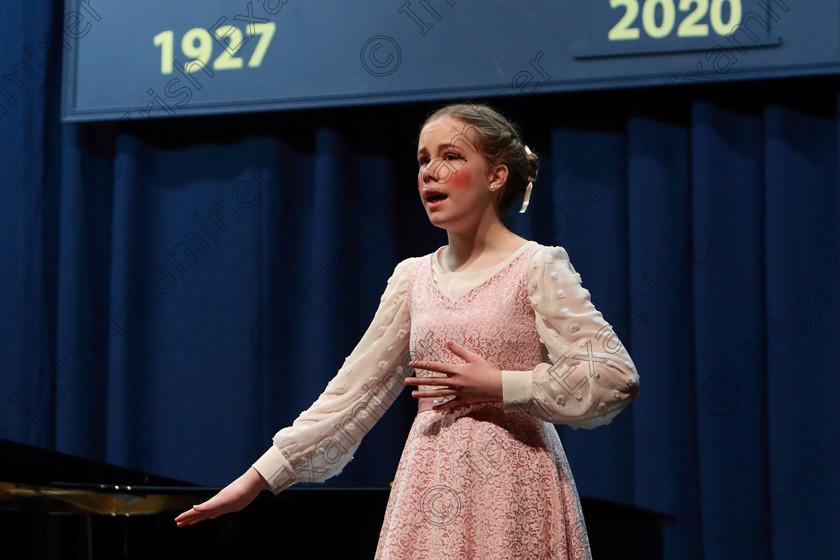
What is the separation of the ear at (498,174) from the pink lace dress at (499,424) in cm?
13

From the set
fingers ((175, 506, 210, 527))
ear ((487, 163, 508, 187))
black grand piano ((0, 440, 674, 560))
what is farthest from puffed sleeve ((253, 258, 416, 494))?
black grand piano ((0, 440, 674, 560))

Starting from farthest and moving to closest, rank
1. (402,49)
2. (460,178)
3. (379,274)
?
1. (379,274)
2. (402,49)
3. (460,178)

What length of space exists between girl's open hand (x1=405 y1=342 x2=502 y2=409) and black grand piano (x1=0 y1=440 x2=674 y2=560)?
939 millimetres

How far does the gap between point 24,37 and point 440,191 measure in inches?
125

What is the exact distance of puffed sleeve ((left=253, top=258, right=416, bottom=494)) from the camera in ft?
5.44

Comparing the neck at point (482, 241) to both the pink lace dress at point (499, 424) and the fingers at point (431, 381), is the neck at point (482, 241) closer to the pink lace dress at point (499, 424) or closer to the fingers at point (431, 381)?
the pink lace dress at point (499, 424)

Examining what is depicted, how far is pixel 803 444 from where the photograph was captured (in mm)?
3242

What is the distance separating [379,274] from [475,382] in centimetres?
229

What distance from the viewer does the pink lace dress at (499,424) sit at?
4.98 feet

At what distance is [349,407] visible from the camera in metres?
1.72

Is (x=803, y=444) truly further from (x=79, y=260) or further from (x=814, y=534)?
(x=79, y=260)

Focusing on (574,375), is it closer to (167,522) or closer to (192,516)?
(192,516)

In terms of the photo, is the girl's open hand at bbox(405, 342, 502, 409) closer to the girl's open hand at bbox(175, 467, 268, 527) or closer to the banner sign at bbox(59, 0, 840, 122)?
the girl's open hand at bbox(175, 467, 268, 527)

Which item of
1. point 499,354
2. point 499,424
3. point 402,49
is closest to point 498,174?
point 499,354
